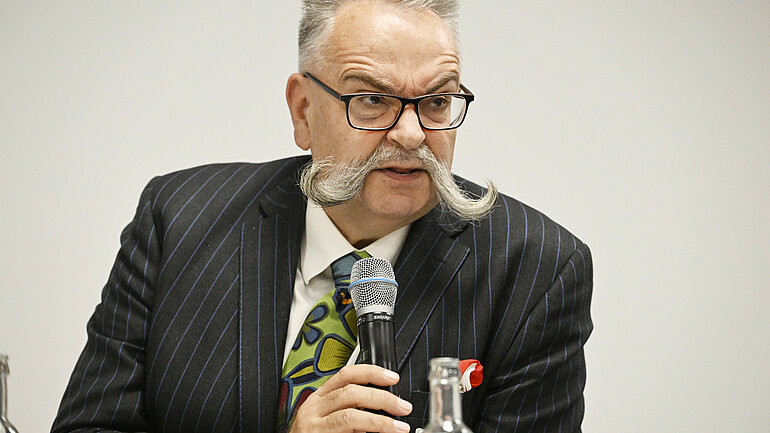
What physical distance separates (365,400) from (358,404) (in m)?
0.02

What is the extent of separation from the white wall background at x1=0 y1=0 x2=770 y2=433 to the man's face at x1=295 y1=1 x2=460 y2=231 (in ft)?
3.55

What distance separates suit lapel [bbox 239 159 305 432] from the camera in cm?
180

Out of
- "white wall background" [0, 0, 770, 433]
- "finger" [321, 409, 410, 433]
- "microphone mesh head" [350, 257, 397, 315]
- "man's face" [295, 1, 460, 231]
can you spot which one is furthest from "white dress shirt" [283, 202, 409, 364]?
"white wall background" [0, 0, 770, 433]

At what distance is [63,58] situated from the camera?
3.00 meters

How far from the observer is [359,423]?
128 centimetres

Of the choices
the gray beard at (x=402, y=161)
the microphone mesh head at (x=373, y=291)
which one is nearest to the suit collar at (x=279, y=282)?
the gray beard at (x=402, y=161)

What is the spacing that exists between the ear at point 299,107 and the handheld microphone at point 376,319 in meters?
0.72

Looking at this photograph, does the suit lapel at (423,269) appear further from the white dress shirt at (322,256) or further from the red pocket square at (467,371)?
the red pocket square at (467,371)

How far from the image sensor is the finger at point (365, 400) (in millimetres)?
1240

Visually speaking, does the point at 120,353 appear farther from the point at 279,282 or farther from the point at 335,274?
the point at 335,274

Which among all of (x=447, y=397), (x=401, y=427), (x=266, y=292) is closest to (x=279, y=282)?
(x=266, y=292)

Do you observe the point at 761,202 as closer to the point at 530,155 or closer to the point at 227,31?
the point at 530,155

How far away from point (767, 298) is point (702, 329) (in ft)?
0.81

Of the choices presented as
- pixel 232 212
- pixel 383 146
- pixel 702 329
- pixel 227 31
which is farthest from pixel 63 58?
pixel 702 329
